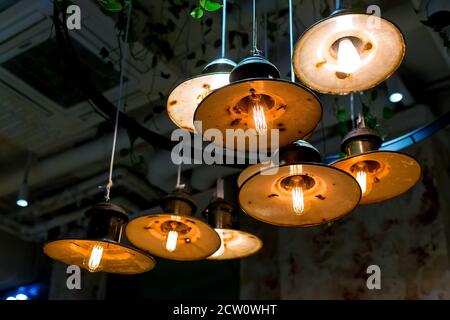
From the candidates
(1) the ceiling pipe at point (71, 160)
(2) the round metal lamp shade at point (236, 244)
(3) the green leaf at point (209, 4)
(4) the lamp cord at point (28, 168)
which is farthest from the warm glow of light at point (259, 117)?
(4) the lamp cord at point (28, 168)

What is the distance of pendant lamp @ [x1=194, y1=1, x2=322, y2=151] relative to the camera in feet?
5.74

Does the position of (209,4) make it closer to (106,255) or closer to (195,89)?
(195,89)

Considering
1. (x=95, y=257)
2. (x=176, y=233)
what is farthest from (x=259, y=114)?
(x=95, y=257)

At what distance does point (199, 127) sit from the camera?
6.11ft

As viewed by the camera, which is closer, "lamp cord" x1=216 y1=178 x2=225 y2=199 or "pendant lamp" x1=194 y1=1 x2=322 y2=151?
"pendant lamp" x1=194 y1=1 x2=322 y2=151

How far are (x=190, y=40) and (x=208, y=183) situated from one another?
6.09 feet

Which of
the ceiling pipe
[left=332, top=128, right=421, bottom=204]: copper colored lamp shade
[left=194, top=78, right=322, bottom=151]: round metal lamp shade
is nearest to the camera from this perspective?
[left=194, top=78, right=322, bottom=151]: round metal lamp shade

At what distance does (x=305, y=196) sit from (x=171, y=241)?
64cm

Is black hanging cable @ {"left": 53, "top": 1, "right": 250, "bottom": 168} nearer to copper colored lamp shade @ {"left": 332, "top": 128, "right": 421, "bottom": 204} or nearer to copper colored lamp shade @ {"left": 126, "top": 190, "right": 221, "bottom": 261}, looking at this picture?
copper colored lamp shade @ {"left": 126, "top": 190, "right": 221, "bottom": 261}

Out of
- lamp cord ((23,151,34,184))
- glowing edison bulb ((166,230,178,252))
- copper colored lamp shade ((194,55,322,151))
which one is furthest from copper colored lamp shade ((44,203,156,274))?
lamp cord ((23,151,34,184))

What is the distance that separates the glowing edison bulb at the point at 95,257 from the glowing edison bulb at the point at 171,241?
29cm

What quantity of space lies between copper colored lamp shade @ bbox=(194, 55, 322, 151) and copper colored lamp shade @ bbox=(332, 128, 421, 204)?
0.41 metres
